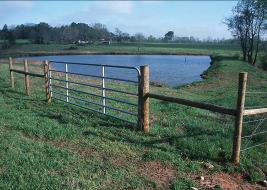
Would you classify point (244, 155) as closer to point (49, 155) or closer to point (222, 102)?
point (49, 155)

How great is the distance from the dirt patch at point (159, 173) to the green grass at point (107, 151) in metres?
0.02

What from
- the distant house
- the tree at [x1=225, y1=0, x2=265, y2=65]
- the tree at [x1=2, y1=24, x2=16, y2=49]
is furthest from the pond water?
the distant house

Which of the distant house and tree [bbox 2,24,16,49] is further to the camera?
the distant house

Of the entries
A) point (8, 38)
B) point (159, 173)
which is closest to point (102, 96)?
point (159, 173)

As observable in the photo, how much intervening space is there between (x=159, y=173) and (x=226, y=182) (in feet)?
3.79

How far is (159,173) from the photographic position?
6.39 metres

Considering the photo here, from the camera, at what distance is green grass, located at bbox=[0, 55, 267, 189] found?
5.97 metres

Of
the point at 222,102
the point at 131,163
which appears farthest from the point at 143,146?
the point at 222,102

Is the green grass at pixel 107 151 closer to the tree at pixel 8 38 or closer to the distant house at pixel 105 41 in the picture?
the tree at pixel 8 38

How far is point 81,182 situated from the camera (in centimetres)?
577

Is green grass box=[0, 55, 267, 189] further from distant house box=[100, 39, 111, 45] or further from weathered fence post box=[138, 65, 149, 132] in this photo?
distant house box=[100, 39, 111, 45]

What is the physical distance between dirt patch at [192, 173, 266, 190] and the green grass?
0.16 meters

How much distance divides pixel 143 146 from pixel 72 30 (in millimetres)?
126662

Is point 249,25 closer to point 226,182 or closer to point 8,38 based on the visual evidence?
point 226,182
